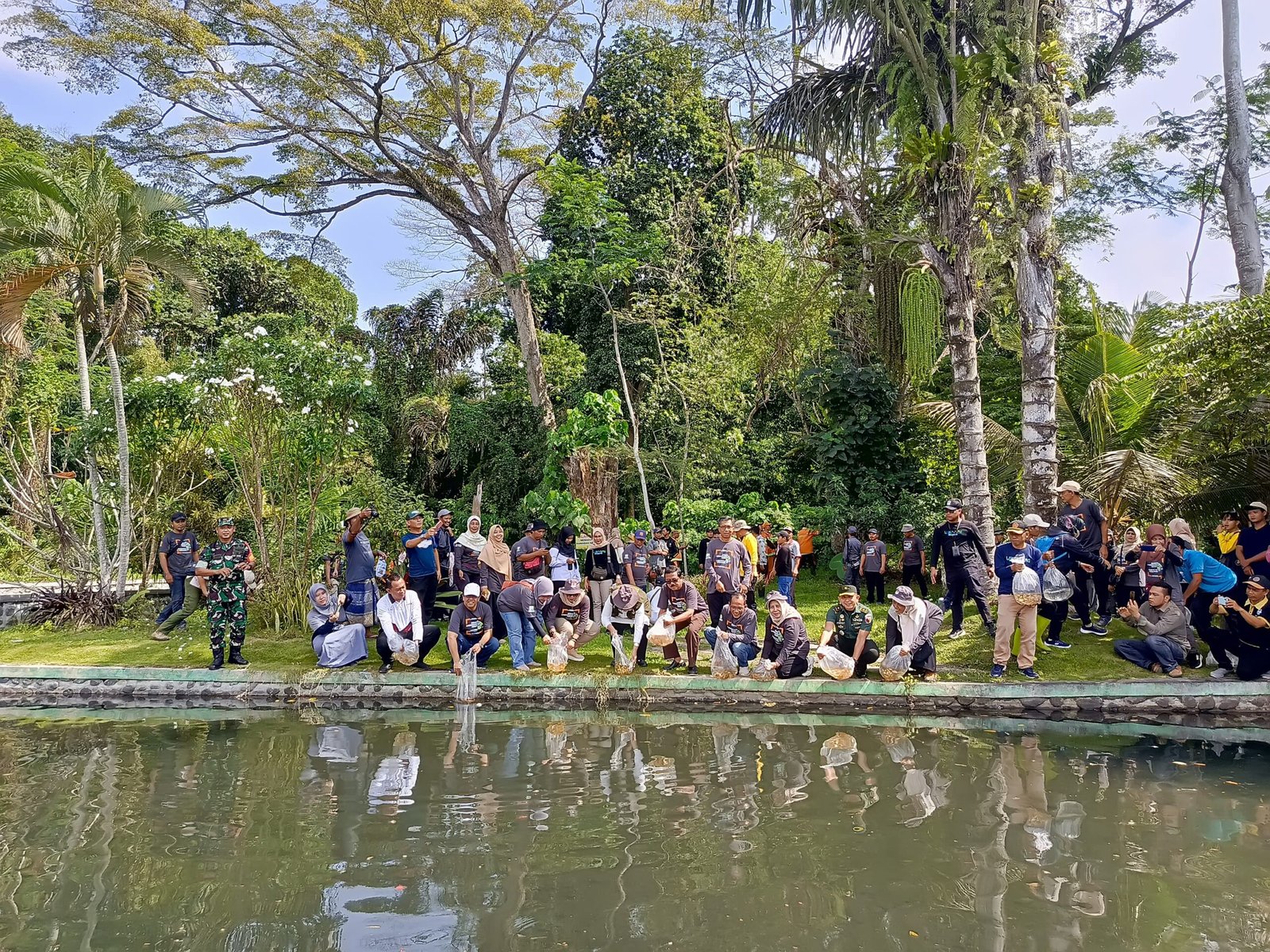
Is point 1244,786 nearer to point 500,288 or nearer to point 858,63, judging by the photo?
point 858,63

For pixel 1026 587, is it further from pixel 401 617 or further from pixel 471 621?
pixel 401 617

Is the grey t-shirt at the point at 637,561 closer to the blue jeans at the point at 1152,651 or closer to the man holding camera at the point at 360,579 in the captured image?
the man holding camera at the point at 360,579

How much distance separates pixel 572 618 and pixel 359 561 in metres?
2.65

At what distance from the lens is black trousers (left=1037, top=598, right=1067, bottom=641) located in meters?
9.35

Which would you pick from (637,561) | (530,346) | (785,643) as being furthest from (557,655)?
(530,346)

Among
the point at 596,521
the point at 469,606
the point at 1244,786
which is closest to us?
the point at 1244,786

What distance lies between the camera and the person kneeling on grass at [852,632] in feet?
29.2

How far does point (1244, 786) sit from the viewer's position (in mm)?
6234

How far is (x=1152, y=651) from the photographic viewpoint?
8609 millimetres

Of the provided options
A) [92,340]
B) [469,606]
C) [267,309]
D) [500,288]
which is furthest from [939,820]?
[267,309]

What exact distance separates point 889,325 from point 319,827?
9.39m

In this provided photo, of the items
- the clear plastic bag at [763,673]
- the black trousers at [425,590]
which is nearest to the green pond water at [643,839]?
the clear plastic bag at [763,673]

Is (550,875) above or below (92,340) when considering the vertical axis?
below

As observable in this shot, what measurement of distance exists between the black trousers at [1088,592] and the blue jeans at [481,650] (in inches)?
258
